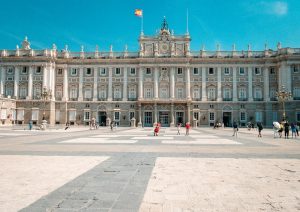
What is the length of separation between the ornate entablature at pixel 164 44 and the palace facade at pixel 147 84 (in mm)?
207

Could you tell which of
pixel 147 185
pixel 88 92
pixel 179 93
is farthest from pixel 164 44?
pixel 147 185

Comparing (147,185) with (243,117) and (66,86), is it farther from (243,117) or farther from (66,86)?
(66,86)

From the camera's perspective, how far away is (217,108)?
189 ft

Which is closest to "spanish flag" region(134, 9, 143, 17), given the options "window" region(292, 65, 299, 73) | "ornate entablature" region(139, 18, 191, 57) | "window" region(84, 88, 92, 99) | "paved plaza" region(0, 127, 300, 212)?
"ornate entablature" region(139, 18, 191, 57)

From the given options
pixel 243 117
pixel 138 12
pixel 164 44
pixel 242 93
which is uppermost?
pixel 138 12

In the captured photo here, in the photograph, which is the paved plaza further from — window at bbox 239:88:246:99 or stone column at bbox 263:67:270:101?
stone column at bbox 263:67:270:101

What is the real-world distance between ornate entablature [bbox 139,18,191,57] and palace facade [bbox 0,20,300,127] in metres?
0.21

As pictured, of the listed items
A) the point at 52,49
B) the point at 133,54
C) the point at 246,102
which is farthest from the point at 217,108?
the point at 52,49

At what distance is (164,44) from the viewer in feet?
191

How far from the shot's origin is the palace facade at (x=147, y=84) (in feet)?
187

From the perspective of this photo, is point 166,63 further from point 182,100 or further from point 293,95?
point 293,95

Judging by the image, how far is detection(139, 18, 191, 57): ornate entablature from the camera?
58031mm

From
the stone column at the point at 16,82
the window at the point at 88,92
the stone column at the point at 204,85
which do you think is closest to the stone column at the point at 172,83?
the stone column at the point at 204,85

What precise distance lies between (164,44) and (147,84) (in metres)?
9.22
